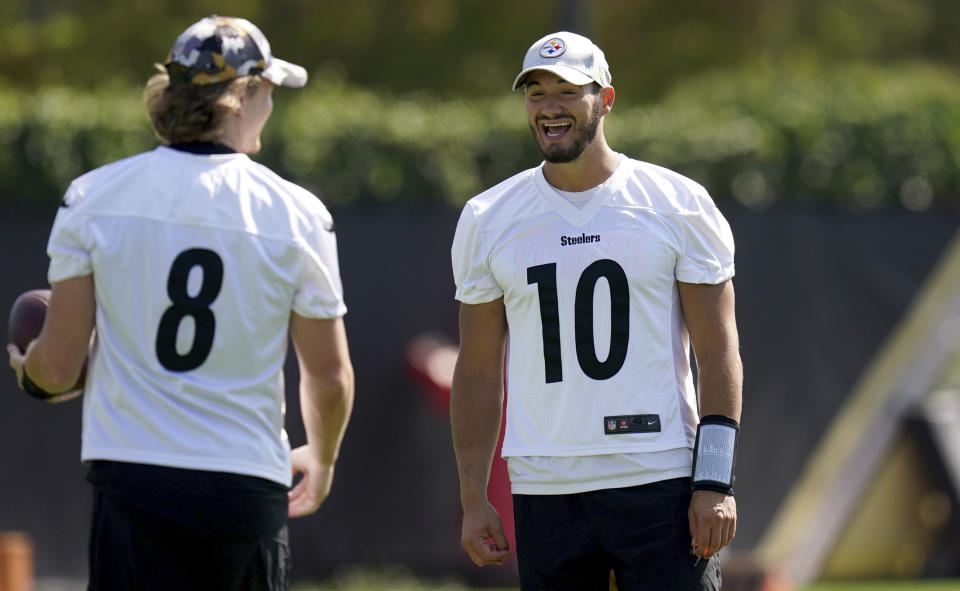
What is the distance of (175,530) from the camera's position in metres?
3.68

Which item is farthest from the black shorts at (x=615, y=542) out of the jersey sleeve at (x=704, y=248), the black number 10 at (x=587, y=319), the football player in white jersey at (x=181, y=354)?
the football player in white jersey at (x=181, y=354)

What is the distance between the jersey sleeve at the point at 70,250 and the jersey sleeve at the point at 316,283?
0.54 meters

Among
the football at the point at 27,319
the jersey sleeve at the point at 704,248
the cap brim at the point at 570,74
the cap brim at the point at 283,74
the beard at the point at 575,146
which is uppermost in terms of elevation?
the cap brim at the point at 283,74

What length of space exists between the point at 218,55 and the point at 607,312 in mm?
1235

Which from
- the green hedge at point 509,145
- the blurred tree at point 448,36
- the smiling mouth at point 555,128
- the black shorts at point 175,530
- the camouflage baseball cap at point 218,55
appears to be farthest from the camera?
the blurred tree at point 448,36

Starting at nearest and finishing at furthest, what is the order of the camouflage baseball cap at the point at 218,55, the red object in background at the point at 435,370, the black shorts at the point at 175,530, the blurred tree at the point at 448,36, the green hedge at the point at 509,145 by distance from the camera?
the black shorts at the point at 175,530, the camouflage baseball cap at the point at 218,55, the red object in background at the point at 435,370, the green hedge at the point at 509,145, the blurred tree at the point at 448,36

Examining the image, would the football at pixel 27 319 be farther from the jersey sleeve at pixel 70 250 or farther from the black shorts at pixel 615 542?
the black shorts at pixel 615 542

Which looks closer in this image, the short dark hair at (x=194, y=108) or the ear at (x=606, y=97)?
the short dark hair at (x=194, y=108)

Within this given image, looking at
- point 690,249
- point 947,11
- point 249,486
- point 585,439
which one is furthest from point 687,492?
point 947,11

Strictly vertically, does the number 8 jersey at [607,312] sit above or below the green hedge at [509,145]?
below

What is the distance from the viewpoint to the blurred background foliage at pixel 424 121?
954 centimetres

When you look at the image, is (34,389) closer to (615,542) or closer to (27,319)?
(27,319)

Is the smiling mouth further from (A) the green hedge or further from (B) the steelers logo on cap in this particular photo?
(A) the green hedge

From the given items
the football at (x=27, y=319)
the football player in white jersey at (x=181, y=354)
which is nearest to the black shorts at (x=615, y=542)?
the football player in white jersey at (x=181, y=354)
